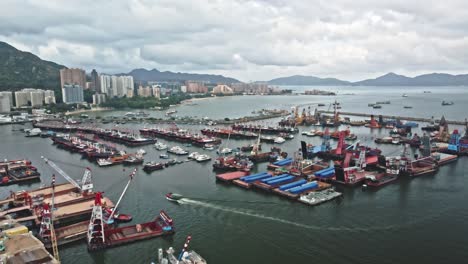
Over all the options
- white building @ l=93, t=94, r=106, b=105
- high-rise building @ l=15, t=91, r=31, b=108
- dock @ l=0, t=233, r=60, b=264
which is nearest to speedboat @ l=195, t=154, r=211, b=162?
dock @ l=0, t=233, r=60, b=264

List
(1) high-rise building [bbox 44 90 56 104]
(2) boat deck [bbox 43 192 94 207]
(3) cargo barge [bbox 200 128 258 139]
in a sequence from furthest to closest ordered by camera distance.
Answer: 1. (1) high-rise building [bbox 44 90 56 104]
2. (3) cargo barge [bbox 200 128 258 139]
3. (2) boat deck [bbox 43 192 94 207]

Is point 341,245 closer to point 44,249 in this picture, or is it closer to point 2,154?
point 44,249

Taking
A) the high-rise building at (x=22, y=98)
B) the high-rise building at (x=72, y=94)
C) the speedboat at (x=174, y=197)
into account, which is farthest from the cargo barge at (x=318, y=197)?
the high-rise building at (x=72, y=94)

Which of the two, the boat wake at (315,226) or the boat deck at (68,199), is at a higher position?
the boat deck at (68,199)

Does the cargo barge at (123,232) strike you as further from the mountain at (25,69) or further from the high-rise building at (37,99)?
the mountain at (25,69)

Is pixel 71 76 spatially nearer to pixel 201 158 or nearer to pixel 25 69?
pixel 25 69

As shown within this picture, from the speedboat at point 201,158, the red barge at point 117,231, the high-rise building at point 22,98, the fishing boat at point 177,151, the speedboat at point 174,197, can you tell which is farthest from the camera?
the high-rise building at point 22,98

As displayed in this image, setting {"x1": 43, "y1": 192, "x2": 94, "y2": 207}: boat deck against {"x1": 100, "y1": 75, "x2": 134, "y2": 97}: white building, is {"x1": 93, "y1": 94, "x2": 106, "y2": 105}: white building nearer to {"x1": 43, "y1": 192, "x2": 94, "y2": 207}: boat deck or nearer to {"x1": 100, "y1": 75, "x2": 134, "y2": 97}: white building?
{"x1": 100, "y1": 75, "x2": 134, "y2": 97}: white building

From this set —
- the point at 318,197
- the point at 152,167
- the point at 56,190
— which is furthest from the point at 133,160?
the point at 318,197
